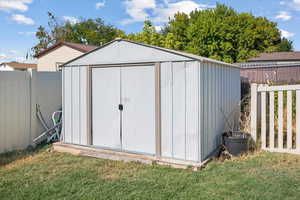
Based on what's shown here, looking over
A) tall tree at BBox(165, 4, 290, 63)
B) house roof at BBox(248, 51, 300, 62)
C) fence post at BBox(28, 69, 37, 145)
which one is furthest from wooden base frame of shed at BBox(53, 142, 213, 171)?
house roof at BBox(248, 51, 300, 62)

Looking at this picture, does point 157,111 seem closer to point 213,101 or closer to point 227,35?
point 213,101

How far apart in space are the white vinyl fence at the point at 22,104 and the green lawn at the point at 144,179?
770mm

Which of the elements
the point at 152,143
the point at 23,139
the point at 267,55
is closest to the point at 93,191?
Answer: the point at 152,143

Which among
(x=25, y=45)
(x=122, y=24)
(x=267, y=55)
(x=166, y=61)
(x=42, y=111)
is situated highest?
(x=122, y=24)

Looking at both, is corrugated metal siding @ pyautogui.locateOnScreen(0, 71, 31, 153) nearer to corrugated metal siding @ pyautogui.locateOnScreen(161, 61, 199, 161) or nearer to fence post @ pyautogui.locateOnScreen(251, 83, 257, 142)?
corrugated metal siding @ pyautogui.locateOnScreen(161, 61, 199, 161)

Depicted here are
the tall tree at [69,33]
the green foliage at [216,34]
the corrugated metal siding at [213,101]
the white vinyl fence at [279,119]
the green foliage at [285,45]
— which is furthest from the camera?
the green foliage at [285,45]

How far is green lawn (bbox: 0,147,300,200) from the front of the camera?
335 centimetres

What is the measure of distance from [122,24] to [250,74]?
81.0 ft

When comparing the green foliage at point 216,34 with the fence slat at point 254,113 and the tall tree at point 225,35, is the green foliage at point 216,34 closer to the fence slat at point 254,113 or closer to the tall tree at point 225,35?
the tall tree at point 225,35

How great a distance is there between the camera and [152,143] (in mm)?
4754

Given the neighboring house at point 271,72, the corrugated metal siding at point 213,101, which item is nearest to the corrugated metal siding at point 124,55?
the corrugated metal siding at point 213,101

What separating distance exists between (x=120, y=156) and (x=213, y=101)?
1.89 m

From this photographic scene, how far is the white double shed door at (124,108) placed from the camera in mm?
4777

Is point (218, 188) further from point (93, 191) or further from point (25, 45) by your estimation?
point (25, 45)
